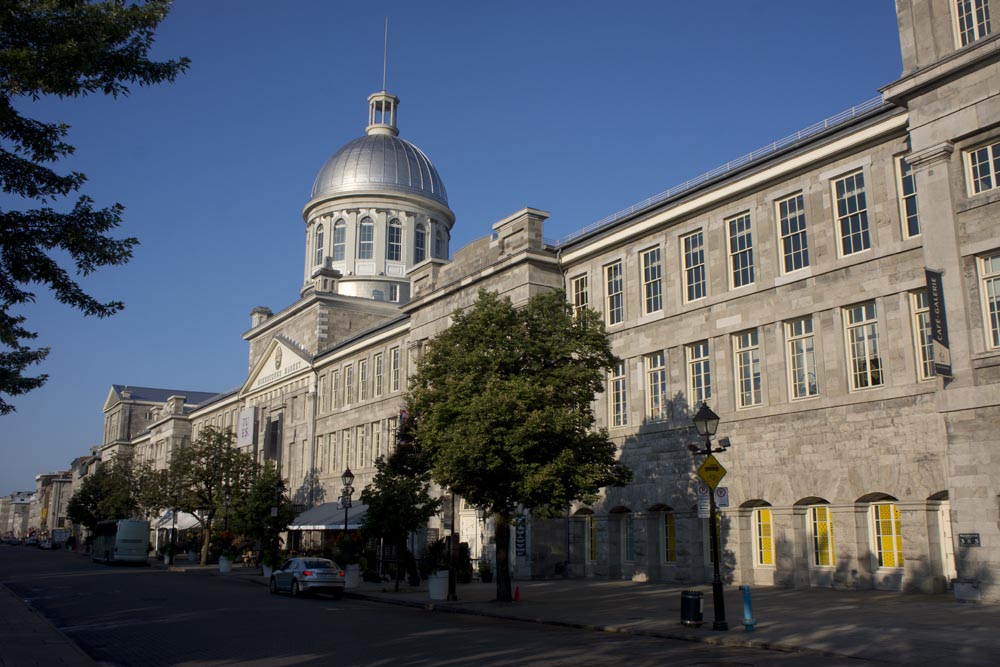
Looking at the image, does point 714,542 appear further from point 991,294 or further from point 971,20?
point 971,20

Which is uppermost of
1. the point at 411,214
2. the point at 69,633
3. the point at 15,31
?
the point at 411,214

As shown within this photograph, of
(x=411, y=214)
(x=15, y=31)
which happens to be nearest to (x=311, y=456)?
(x=411, y=214)

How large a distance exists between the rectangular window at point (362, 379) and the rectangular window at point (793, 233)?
3077cm

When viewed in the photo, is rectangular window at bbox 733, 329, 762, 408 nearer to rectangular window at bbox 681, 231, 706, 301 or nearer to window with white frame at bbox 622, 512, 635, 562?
rectangular window at bbox 681, 231, 706, 301

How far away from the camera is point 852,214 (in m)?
25.9

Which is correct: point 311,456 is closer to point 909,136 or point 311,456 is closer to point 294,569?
point 294,569

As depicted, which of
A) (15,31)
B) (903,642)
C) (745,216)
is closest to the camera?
(15,31)

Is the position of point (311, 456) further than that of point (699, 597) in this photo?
Yes

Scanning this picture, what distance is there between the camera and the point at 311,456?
58250 millimetres

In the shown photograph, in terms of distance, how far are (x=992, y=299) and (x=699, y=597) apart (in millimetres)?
10082

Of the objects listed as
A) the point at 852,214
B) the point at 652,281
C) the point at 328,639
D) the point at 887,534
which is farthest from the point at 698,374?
the point at 328,639

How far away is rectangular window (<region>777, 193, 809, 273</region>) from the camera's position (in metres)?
27.3

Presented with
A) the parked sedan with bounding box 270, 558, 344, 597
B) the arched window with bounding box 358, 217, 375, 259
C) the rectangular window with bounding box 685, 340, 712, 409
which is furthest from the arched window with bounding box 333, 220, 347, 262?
the rectangular window with bounding box 685, 340, 712, 409

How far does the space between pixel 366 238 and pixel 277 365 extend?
13359mm
